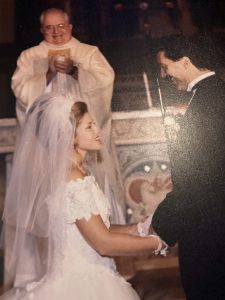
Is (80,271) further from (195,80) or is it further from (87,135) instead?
(195,80)

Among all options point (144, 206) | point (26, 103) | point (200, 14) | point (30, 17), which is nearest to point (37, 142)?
point (26, 103)

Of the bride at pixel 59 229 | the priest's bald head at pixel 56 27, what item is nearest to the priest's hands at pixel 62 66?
the priest's bald head at pixel 56 27

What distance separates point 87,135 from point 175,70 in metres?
0.74

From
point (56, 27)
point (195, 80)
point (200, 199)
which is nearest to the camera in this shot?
point (200, 199)

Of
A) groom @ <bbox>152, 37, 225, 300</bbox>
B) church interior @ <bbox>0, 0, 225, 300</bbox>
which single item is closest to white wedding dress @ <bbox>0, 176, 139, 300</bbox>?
church interior @ <bbox>0, 0, 225, 300</bbox>

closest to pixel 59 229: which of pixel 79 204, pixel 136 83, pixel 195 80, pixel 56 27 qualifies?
pixel 79 204

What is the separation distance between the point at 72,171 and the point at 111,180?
1.15 feet

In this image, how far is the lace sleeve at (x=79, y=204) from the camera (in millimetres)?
2230

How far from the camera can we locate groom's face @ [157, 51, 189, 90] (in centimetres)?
270

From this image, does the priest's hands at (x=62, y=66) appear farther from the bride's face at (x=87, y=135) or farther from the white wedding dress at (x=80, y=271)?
the white wedding dress at (x=80, y=271)

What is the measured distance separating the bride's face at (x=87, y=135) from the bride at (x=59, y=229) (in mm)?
90

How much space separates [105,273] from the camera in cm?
218

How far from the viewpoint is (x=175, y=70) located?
108 inches

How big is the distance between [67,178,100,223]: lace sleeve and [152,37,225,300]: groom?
41 cm
